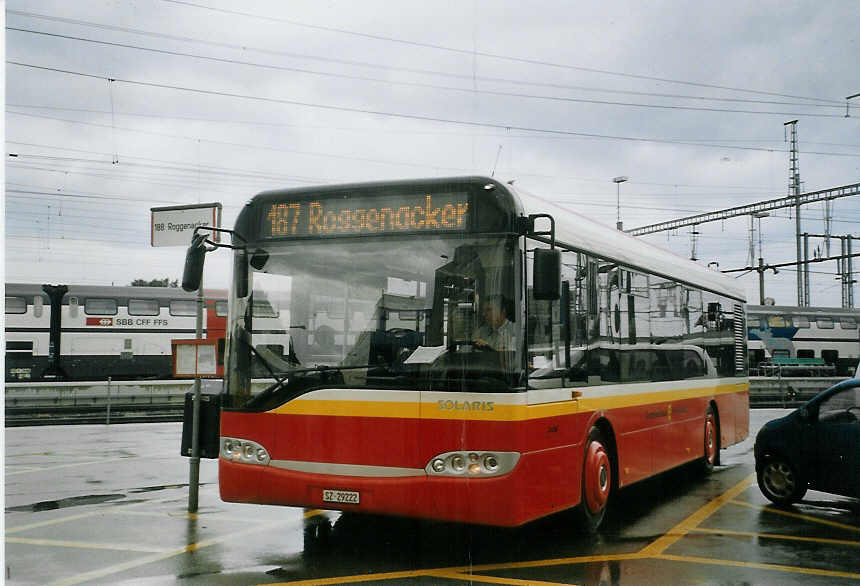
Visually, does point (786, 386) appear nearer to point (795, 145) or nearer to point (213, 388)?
point (213, 388)

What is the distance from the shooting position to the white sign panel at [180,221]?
30.2 ft

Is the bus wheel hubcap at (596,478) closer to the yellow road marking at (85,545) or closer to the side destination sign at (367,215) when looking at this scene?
the side destination sign at (367,215)

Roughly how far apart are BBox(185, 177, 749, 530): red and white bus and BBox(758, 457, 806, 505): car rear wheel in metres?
2.94

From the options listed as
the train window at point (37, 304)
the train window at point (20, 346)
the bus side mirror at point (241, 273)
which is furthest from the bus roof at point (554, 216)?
the train window at point (20, 346)

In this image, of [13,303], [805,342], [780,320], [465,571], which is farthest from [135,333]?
[465,571]

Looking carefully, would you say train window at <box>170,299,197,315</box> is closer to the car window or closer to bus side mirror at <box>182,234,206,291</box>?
bus side mirror at <box>182,234,206,291</box>

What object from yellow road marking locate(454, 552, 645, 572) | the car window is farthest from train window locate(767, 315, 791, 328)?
yellow road marking locate(454, 552, 645, 572)

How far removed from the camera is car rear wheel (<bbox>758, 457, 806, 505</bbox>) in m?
9.87

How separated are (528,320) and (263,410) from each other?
86.3 inches

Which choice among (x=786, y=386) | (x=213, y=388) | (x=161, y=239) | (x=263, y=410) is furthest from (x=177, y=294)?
(x=263, y=410)

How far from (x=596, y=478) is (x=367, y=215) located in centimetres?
313

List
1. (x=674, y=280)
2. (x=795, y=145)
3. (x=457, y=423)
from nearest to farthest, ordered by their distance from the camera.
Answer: (x=457, y=423) < (x=674, y=280) < (x=795, y=145)

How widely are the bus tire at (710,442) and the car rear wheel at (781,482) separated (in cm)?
237

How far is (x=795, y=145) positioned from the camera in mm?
12766
